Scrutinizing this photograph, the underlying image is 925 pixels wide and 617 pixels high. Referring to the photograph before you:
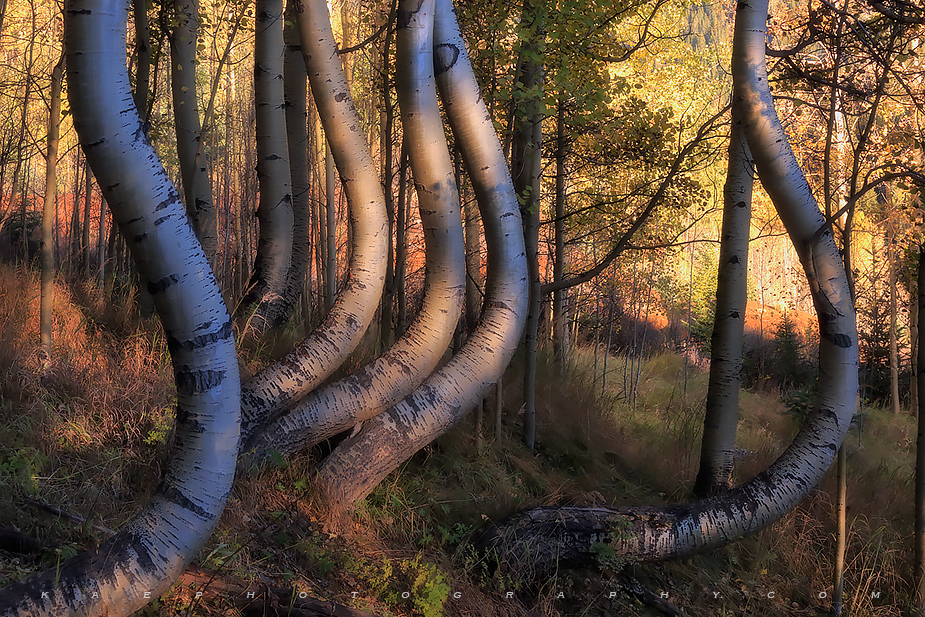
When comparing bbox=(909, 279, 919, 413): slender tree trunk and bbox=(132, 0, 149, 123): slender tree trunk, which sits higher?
bbox=(132, 0, 149, 123): slender tree trunk

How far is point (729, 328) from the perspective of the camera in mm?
4680

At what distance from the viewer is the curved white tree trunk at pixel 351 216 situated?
3781 mm

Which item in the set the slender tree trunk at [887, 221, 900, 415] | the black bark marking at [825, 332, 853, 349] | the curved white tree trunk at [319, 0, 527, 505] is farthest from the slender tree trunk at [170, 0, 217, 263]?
the slender tree trunk at [887, 221, 900, 415]

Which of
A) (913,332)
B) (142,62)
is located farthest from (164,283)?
(913,332)

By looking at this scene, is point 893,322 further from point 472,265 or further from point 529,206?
point 529,206

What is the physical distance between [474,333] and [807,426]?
7.40 feet

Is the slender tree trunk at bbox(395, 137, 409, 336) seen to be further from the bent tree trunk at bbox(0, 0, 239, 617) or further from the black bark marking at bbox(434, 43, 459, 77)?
the bent tree trunk at bbox(0, 0, 239, 617)

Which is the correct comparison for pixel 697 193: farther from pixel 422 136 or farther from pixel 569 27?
pixel 422 136

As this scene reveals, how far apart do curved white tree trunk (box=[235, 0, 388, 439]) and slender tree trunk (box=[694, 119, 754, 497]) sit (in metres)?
2.42

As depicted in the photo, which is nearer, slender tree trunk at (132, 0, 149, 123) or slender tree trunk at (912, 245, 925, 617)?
slender tree trunk at (912, 245, 925, 617)

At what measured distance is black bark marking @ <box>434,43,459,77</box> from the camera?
3.72 m

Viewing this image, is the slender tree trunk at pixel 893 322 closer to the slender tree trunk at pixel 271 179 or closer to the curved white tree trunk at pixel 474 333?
the curved white tree trunk at pixel 474 333

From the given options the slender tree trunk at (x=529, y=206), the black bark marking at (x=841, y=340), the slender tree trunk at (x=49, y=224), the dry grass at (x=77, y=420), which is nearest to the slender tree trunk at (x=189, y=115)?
the slender tree trunk at (x=49, y=224)

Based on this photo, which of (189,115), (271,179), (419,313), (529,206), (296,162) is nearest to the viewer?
(419,313)
